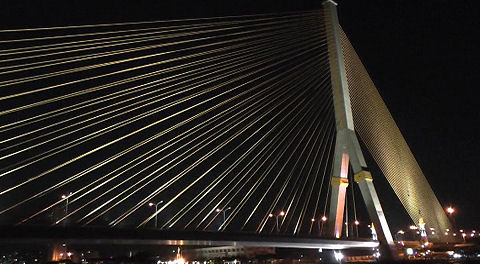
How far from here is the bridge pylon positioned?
65.1 feet

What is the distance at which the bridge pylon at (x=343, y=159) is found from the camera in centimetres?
1983

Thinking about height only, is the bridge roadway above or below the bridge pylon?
below

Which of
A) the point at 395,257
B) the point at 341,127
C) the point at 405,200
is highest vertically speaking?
the point at 341,127

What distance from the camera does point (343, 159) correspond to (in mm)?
20109

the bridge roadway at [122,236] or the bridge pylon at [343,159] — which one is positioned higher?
the bridge pylon at [343,159]

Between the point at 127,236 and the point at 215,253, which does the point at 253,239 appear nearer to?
the point at 127,236

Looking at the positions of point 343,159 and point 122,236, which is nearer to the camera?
point 122,236

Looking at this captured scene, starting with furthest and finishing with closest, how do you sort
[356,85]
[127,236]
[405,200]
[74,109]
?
[405,200], [356,85], [74,109], [127,236]

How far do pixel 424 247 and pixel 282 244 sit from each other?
73.8 feet

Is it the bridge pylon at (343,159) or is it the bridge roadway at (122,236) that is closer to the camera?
the bridge roadway at (122,236)

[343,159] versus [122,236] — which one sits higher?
[343,159]

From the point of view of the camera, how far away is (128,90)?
14453 mm

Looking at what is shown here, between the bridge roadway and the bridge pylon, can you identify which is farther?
the bridge pylon

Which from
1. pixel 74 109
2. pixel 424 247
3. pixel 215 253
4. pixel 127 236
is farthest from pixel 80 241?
pixel 424 247
